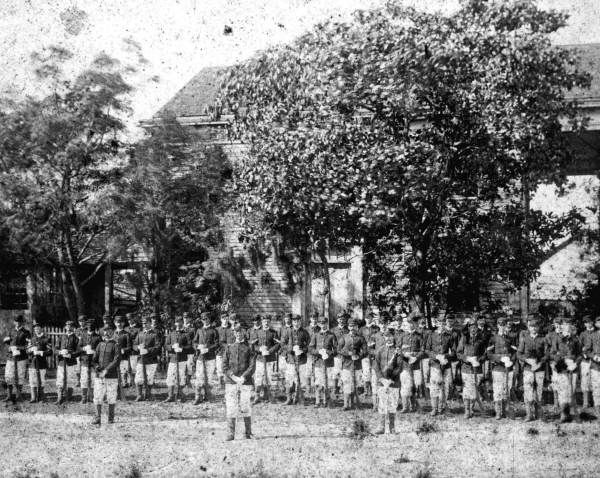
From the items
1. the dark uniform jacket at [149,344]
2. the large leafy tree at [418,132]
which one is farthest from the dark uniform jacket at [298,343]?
the dark uniform jacket at [149,344]

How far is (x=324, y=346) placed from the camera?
15336 millimetres

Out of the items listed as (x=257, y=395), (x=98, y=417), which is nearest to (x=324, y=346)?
(x=257, y=395)

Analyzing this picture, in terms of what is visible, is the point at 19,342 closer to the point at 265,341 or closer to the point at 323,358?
the point at 265,341

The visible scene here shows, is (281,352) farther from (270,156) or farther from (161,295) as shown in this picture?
(161,295)

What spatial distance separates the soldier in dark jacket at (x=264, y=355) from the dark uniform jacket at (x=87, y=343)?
3475 millimetres

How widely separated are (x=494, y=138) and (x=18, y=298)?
1894cm

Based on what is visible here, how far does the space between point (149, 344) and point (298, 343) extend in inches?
134

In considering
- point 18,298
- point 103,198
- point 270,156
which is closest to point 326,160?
point 270,156

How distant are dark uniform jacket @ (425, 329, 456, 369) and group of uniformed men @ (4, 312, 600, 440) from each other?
2 cm

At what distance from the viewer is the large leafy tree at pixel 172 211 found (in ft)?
67.0

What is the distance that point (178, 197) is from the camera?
21031mm

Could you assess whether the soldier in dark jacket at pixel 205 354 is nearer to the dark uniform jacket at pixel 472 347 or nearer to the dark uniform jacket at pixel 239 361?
the dark uniform jacket at pixel 239 361

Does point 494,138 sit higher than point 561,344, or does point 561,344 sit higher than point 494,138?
point 494,138

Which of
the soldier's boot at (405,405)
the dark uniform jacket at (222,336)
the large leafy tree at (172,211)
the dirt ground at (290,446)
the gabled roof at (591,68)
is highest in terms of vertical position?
the gabled roof at (591,68)
